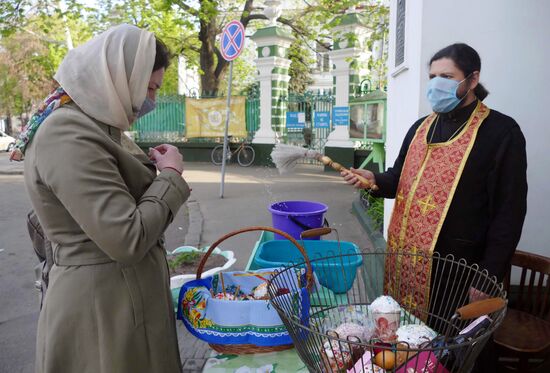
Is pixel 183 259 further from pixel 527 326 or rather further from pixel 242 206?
pixel 242 206

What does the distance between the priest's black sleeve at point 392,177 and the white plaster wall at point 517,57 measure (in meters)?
0.94

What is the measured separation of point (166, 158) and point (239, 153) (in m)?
12.2

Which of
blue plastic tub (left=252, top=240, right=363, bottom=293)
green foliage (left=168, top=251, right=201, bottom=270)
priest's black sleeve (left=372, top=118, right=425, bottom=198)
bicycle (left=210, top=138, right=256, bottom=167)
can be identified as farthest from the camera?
bicycle (left=210, top=138, right=256, bottom=167)

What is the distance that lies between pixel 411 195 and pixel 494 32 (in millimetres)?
1501

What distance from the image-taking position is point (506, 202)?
1891 mm

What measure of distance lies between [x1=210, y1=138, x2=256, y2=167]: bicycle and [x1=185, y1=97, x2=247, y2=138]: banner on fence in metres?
0.37

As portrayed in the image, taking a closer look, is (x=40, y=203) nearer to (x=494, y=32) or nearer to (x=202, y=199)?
(x=494, y=32)

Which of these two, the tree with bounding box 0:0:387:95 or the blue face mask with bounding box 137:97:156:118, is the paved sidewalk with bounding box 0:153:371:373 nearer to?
the blue face mask with bounding box 137:97:156:118

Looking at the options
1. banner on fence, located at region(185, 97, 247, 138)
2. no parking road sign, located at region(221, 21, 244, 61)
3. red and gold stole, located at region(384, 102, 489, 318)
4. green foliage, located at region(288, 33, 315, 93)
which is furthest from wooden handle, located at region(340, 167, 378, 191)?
green foliage, located at region(288, 33, 315, 93)

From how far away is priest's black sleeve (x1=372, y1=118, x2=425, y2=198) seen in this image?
2361mm

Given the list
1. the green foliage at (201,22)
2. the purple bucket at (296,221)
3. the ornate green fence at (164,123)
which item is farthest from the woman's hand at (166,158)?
the ornate green fence at (164,123)

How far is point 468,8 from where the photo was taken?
294cm

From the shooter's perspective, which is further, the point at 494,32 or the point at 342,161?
the point at 342,161

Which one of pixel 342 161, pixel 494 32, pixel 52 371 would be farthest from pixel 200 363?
pixel 342 161
